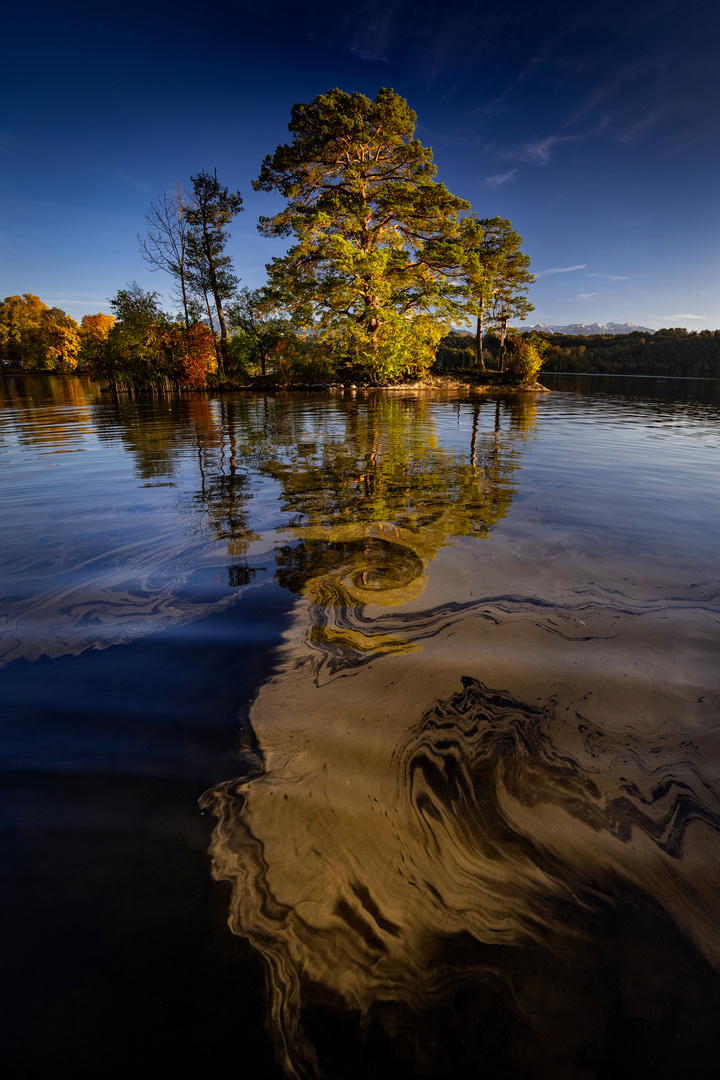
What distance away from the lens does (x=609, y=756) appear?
1.74 metres

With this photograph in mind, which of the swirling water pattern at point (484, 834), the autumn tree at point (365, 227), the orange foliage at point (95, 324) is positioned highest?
the orange foliage at point (95, 324)

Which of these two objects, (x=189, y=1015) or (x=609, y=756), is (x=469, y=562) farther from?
(x=189, y=1015)

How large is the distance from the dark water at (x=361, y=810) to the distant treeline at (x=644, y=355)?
99.2m

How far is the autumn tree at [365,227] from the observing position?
67.8 ft

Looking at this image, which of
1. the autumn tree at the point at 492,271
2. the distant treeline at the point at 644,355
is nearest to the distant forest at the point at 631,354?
the distant treeline at the point at 644,355

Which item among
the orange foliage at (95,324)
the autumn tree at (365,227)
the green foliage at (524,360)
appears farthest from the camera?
the orange foliage at (95,324)

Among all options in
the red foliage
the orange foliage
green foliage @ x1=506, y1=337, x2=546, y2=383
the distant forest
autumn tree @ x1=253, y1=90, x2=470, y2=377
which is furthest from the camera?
the distant forest

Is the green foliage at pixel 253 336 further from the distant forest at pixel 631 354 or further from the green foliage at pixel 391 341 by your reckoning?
the distant forest at pixel 631 354

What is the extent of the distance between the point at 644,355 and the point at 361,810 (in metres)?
131

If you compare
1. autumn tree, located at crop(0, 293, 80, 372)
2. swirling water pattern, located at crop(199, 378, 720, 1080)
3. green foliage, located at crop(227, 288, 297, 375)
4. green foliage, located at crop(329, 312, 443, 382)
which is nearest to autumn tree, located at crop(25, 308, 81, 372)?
autumn tree, located at crop(0, 293, 80, 372)

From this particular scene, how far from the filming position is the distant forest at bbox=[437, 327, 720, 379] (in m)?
92.1

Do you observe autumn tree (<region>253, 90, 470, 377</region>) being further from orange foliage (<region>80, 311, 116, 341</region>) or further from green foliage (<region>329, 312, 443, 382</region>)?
orange foliage (<region>80, 311, 116, 341</region>)

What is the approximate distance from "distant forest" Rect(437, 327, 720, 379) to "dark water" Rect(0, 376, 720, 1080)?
291 feet

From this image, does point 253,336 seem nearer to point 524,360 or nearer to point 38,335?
point 524,360
